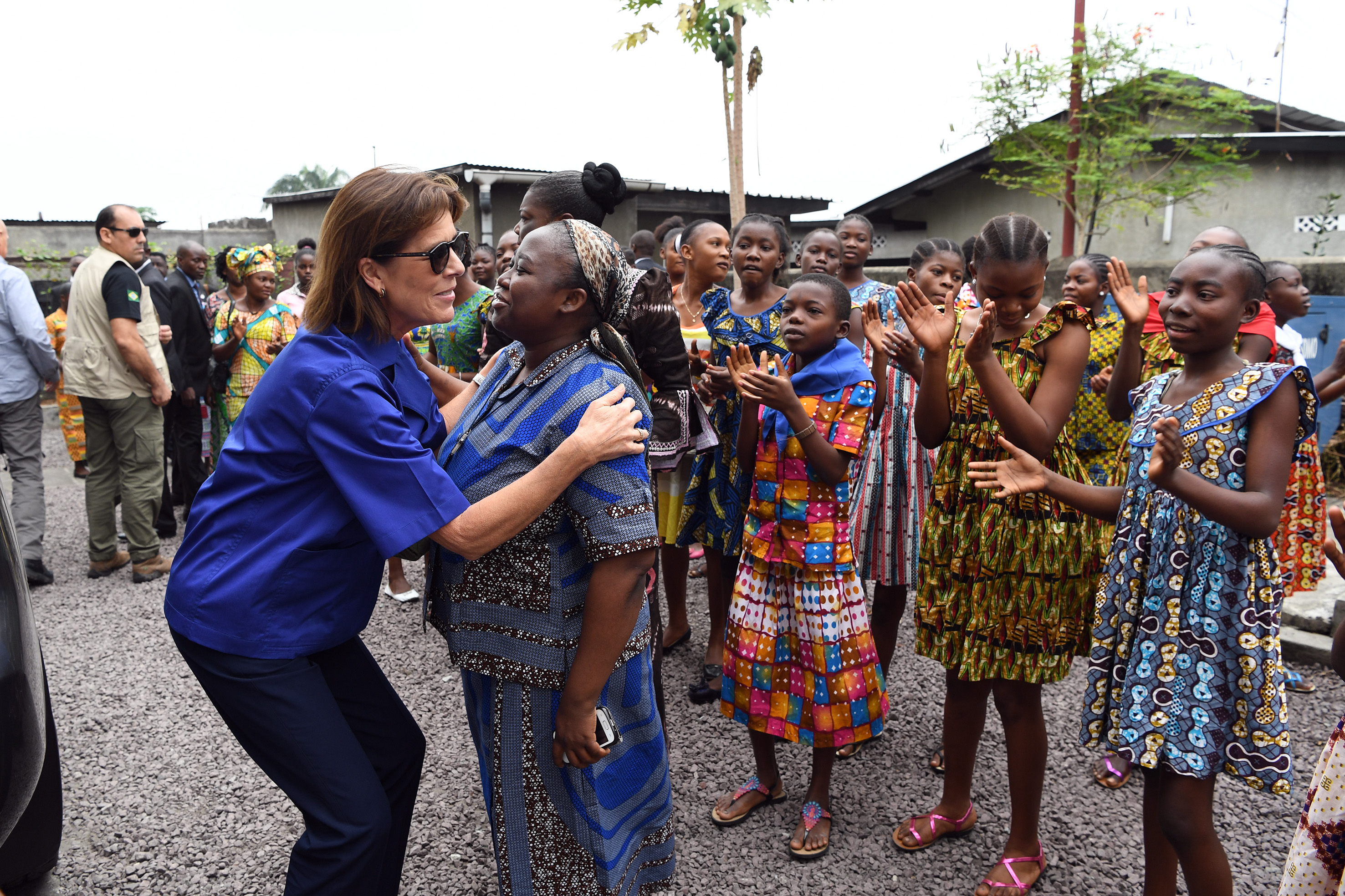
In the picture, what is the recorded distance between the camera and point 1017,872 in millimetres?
2705

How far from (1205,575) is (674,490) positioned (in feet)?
8.57

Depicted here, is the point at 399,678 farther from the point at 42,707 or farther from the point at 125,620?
the point at 42,707

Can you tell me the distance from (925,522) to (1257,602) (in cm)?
99

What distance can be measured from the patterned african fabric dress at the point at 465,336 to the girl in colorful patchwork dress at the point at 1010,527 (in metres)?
2.21

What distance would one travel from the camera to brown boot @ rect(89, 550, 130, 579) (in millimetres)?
6043

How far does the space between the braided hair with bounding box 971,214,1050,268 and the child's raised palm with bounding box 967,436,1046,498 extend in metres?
0.62

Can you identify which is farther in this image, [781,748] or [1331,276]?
[1331,276]

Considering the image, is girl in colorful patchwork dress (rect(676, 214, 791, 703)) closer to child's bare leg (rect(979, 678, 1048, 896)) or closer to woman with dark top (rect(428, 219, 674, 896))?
child's bare leg (rect(979, 678, 1048, 896))

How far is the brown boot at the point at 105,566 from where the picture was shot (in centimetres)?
604

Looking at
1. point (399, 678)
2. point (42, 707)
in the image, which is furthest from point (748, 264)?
point (42, 707)

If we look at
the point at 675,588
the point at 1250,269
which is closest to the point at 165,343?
the point at 675,588

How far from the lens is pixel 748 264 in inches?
155

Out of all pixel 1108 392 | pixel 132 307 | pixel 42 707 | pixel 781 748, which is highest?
pixel 132 307

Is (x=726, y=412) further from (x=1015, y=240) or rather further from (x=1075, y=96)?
(x=1075, y=96)
